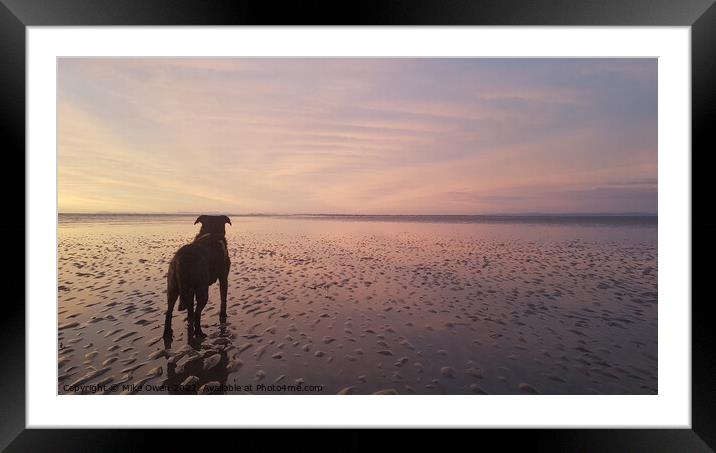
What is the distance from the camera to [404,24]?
6.55 feet

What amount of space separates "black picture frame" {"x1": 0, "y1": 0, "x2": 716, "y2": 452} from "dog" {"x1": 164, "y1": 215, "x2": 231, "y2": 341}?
43.0 inches

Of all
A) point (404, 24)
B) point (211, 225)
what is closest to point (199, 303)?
point (211, 225)

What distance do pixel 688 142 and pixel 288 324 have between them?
4.97 meters

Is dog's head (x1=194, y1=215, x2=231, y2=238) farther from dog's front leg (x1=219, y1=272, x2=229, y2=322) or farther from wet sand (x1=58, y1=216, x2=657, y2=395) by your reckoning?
wet sand (x1=58, y1=216, x2=657, y2=395)

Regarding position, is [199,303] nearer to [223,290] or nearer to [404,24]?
[223,290]

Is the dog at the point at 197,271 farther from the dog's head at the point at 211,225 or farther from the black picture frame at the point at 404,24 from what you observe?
the black picture frame at the point at 404,24

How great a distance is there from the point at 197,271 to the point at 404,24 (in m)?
3.35

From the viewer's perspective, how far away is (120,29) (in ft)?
7.23

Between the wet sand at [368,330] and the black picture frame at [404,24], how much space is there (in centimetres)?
58

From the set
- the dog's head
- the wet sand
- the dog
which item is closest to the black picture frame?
the wet sand

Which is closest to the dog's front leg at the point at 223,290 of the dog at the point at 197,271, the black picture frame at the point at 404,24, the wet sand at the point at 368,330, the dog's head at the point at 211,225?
the dog at the point at 197,271

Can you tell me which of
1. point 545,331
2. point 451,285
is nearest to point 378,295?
point 451,285

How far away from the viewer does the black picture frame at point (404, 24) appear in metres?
1.95

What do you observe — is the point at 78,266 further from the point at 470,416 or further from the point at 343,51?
the point at 470,416
